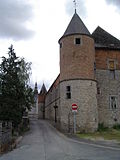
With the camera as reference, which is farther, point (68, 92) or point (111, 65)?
point (111, 65)

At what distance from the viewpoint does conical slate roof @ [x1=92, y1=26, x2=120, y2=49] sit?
92.4 feet

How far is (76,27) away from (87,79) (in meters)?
6.75

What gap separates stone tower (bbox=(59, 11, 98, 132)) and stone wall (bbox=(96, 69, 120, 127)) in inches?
119

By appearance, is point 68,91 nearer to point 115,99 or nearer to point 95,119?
point 95,119

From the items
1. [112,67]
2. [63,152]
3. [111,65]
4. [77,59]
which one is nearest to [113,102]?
[112,67]

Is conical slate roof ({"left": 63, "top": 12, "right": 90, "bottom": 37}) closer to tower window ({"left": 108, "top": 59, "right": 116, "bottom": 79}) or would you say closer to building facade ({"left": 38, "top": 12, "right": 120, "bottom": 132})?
building facade ({"left": 38, "top": 12, "right": 120, "bottom": 132})

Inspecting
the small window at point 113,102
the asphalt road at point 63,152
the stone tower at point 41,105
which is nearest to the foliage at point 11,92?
the asphalt road at point 63,152

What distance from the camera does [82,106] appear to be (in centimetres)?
2211

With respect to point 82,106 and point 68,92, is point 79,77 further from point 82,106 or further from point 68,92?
point 82,106

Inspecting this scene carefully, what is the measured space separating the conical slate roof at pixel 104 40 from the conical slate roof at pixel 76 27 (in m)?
3.81

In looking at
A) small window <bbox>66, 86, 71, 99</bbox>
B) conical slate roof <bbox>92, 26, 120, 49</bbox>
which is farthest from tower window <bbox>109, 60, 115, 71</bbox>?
small window <bbox>66, 86, 71, 99</bbox>

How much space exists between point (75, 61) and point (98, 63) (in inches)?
199

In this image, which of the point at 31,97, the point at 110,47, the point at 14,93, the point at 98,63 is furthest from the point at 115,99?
the point at 14,93

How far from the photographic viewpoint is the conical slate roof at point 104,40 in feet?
92.4
